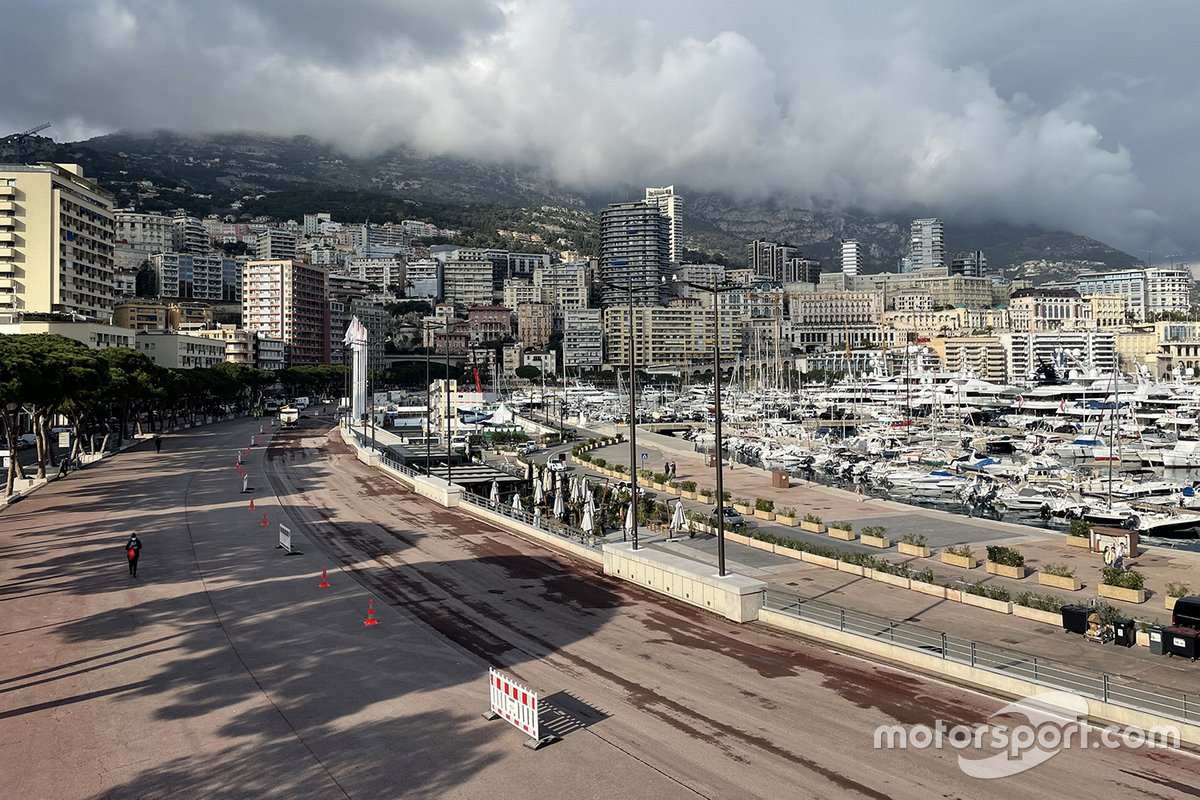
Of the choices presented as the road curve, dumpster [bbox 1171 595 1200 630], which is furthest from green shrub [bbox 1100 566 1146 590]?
the road curve

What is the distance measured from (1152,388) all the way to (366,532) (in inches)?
5420

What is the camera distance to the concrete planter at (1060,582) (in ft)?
89.0

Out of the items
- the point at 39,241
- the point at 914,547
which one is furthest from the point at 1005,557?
the point at 39,241

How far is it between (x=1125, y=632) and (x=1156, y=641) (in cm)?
67

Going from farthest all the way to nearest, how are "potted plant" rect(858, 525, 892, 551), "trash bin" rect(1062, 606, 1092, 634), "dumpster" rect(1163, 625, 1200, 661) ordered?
"potted plant" rect(858, 525, 892, 551) → "trash bin" rect(1062, 606, 1092, 634) → "dumpster" rect(1163, 625, 1200, 661)

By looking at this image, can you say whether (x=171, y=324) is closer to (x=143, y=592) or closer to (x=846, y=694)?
(x=143, y=592)

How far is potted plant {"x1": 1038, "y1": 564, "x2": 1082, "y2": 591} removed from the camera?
2714 cm

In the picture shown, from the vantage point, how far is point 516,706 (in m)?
15.2

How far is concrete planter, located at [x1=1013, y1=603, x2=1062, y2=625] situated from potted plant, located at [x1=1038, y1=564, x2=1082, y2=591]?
185 inches

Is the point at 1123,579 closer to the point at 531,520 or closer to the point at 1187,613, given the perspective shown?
the point at 1187,613

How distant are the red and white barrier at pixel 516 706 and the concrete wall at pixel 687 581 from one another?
8720 millimetres

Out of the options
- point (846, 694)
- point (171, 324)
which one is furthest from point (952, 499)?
point (171, 324)

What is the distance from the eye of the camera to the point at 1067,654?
20250mm

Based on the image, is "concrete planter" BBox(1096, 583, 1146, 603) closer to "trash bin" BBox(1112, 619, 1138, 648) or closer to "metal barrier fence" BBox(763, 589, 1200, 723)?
"trash bin" BBox(1112, 619, 1138, 648)
